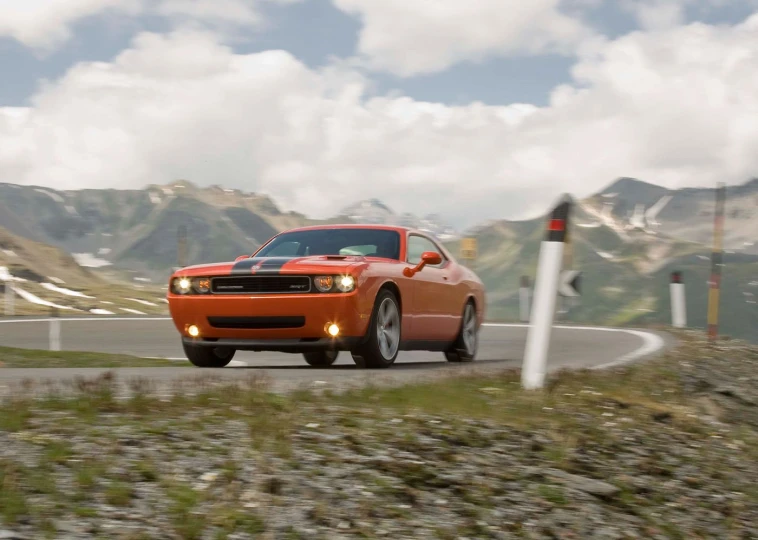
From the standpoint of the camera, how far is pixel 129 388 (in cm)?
652

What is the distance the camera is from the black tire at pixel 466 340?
12.5 m

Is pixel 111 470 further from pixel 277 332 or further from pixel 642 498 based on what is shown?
pixel 277 332

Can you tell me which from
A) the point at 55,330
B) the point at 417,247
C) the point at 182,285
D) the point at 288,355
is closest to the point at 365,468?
the point at 182,285

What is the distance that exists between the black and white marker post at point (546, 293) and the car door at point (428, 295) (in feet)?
10.4

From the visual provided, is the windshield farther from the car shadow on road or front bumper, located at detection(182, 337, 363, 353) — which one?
front bumper, located at detection(182, 337, 363, 353)

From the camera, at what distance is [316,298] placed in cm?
954

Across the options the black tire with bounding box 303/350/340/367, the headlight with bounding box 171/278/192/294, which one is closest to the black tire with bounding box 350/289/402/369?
the headlight with bounding box 171/278/192/294

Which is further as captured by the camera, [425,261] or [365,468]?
[425,261]

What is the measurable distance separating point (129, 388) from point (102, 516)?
3036mm

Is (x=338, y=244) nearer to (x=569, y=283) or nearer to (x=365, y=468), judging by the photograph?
(x=569, y=283)

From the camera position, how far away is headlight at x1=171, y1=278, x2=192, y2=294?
10.1 metres

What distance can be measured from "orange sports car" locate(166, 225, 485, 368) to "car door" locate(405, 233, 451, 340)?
0.01 meters

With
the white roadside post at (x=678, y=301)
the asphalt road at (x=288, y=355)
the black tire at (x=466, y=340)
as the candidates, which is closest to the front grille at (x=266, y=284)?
the asphalt road at (x=288, y=355)

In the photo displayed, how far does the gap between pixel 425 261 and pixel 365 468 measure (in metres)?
6.10
